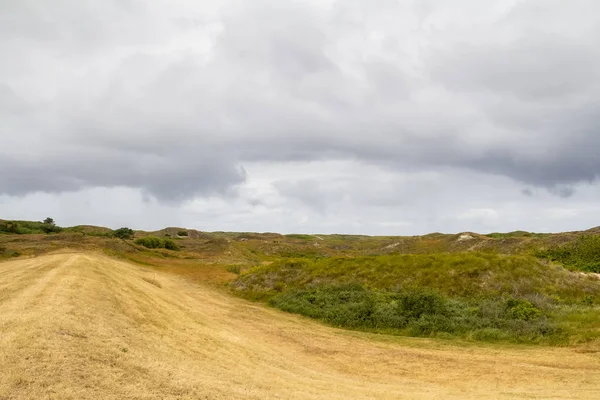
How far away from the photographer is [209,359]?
655 inches

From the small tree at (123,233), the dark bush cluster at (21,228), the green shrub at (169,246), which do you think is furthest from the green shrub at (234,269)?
the dark bush cluster at (21,228)

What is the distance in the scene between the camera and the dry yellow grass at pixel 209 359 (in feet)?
36.5

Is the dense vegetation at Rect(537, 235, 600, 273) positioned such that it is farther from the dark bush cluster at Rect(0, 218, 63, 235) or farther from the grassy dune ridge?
the dark bush cluster at Rect(0, 218, 63, 235)

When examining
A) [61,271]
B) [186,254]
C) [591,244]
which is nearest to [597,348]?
[61,271]

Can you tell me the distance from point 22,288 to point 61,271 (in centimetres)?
674

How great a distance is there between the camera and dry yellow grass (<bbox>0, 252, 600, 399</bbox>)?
1112 centimetres

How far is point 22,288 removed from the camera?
2184cm

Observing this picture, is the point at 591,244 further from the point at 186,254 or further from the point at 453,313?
the point at 186,254

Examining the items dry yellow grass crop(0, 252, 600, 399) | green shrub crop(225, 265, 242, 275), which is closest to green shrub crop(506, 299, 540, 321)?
dry yellow grass crop(0, 252, 600, 399)

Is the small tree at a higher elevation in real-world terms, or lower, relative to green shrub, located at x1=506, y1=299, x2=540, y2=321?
higher

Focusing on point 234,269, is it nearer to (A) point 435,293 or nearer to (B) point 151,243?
(B) point 151,243

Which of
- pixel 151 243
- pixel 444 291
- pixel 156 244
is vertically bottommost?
pixel 444 291

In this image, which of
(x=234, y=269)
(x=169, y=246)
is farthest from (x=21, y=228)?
(x=234, y=269)

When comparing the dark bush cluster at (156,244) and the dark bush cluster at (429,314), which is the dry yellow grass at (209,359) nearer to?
the dark bush cluster at (429,314)
